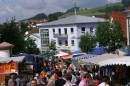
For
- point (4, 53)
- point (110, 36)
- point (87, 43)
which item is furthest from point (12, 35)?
point (4, 53)

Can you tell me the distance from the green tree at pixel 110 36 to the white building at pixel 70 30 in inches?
1273

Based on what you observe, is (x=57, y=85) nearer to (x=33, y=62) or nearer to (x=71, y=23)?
(x=33, y=62)

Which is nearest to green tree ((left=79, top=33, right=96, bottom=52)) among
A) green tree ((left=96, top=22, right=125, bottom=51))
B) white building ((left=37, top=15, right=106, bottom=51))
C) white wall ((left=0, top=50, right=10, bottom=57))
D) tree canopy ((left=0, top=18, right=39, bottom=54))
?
white building ((left=37, top=15, right=106, bottom=51))

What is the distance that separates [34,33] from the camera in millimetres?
129750

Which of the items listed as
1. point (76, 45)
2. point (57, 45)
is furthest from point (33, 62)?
point (57, 45)

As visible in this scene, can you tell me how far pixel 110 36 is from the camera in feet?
178

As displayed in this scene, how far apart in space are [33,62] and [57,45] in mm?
64107

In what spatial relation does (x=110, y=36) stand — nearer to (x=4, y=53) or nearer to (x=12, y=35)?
(x=12, y=35)

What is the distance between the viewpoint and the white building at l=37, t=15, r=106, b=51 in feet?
301

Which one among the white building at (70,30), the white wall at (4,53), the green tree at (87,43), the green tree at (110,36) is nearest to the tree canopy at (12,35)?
the green tree at (110,36)

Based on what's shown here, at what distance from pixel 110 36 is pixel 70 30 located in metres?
40.0

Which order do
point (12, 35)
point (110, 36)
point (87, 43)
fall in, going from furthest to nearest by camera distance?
point (87, 43)
point (12, 35)
point (110, 36)

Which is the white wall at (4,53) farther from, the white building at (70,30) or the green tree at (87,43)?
the white building at (70,30)

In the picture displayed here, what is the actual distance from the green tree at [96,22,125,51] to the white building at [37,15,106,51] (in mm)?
32342
